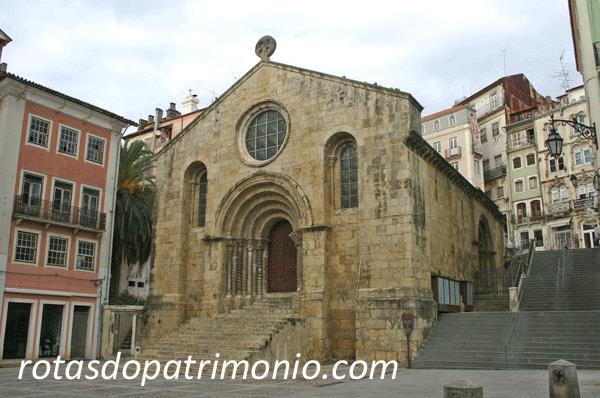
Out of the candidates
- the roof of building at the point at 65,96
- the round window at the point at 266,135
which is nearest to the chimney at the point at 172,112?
the roof of building at the point at 65,96

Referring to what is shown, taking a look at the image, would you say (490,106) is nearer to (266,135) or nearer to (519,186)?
(519,186)

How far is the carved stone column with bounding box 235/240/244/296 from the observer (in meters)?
22.4

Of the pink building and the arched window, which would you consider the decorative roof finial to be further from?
the pink building

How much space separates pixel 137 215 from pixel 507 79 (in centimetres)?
4157

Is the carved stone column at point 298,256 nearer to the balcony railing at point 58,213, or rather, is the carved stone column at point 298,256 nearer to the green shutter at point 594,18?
the balcony railing at point 58,213

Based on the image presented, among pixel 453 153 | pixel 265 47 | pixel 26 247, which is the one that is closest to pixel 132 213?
pixel 26 247

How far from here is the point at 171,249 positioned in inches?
944

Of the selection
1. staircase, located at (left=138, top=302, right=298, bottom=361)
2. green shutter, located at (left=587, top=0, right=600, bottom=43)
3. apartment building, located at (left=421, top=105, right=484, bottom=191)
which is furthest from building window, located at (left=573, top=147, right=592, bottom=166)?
staircase, located at (left=138, top=302, right=298, bottom=361)

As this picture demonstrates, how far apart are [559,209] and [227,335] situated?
3789 cm

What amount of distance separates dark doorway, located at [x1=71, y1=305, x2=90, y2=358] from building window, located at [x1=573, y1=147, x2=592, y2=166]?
4033 cm

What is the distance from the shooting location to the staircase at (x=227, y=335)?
1745 centimetres

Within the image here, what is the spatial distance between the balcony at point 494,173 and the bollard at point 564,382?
156 ft

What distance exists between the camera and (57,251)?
2330 cm

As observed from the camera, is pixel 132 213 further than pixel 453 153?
No
